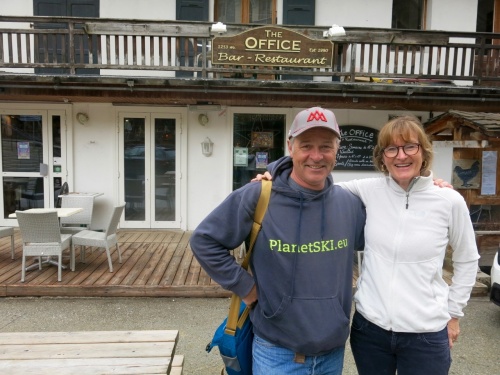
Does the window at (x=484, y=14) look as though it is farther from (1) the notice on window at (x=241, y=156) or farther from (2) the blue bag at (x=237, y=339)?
(2) the blue bag at (x=237, y=339)

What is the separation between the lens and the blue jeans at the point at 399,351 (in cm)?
169

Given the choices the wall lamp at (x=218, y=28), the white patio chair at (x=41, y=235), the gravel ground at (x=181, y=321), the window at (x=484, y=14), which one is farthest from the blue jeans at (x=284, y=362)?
the window at (x=484, y=14)

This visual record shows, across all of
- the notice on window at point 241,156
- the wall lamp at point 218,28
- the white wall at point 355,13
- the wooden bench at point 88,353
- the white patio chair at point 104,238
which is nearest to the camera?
the wooden bench at point 88,353

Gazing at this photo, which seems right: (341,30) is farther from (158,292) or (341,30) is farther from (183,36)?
(158,292)

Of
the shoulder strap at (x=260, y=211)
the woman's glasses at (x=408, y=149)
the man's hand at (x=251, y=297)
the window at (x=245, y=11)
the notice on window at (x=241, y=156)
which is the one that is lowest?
the man's hand at (x=251, y=297)

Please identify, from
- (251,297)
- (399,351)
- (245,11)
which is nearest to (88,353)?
(251,297)

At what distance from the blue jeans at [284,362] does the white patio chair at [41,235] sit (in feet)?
13.2

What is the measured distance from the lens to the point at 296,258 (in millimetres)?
1590

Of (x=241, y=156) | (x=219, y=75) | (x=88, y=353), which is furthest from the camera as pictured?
(x=241, y=156)

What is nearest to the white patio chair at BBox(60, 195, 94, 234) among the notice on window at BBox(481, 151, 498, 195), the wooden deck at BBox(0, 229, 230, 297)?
the wooden deck at BBox(0, 229, 230, 297)

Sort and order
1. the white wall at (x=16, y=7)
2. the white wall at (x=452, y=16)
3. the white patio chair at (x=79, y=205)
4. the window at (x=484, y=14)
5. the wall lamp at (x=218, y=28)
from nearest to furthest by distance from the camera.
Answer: the wall lamp at (x=218, y=28) < the white patio chair at (x=79, y=205) < the white wall at (x=16, y=7) < the white wall at (x=452, y=16) < the window at (x=484, y=14)

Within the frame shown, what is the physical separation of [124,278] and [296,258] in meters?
3.98

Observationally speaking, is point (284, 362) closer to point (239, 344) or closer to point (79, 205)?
point (239, 344)

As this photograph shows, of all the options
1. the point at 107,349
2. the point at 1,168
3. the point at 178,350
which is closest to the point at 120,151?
the point at 1,168
